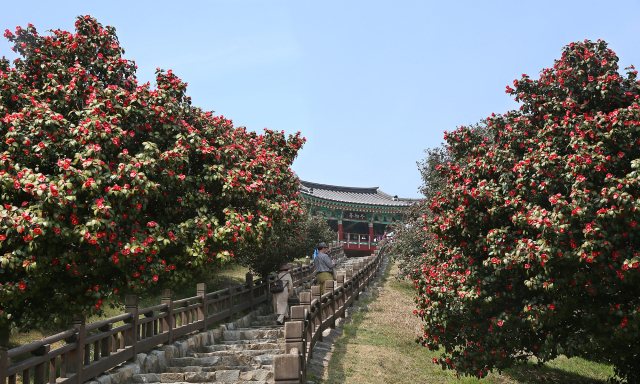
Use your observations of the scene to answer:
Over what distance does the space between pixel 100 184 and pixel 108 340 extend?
2494 millimetres

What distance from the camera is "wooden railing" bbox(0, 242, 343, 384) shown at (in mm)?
5973

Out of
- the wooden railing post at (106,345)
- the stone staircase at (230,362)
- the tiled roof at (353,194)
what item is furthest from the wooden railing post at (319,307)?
the tiled roof at (353,194)

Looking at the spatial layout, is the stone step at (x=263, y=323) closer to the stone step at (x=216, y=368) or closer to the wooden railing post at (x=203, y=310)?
the wooden railing post at (x=203, y=310)

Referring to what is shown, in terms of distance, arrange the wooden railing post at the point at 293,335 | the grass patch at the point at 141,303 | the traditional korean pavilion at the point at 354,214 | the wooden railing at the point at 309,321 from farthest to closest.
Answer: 1. the traditional korean pavilion at the point at 354,214
2. the grass patch at the point at 141,303
3. the wooden railing post at the point at 293,335
4. the wooden railing at the point at 309,321

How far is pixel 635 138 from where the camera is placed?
6.61m

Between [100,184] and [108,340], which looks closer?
[100,184]

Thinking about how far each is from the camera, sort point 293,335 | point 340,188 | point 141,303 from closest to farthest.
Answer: point 293,335, point 141,303, point 340,188

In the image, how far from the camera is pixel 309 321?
9.73 m

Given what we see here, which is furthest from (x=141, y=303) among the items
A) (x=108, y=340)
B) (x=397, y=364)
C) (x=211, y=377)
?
(x=397, y=364)

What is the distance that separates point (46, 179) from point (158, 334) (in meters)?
4.01

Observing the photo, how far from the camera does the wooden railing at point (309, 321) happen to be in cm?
671

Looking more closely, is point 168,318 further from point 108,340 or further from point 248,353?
point 108,340

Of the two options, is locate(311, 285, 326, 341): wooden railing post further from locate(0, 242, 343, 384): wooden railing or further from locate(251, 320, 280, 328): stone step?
locate(251, 320, 280, 328): stone step

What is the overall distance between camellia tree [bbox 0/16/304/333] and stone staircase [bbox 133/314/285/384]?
1.61m
